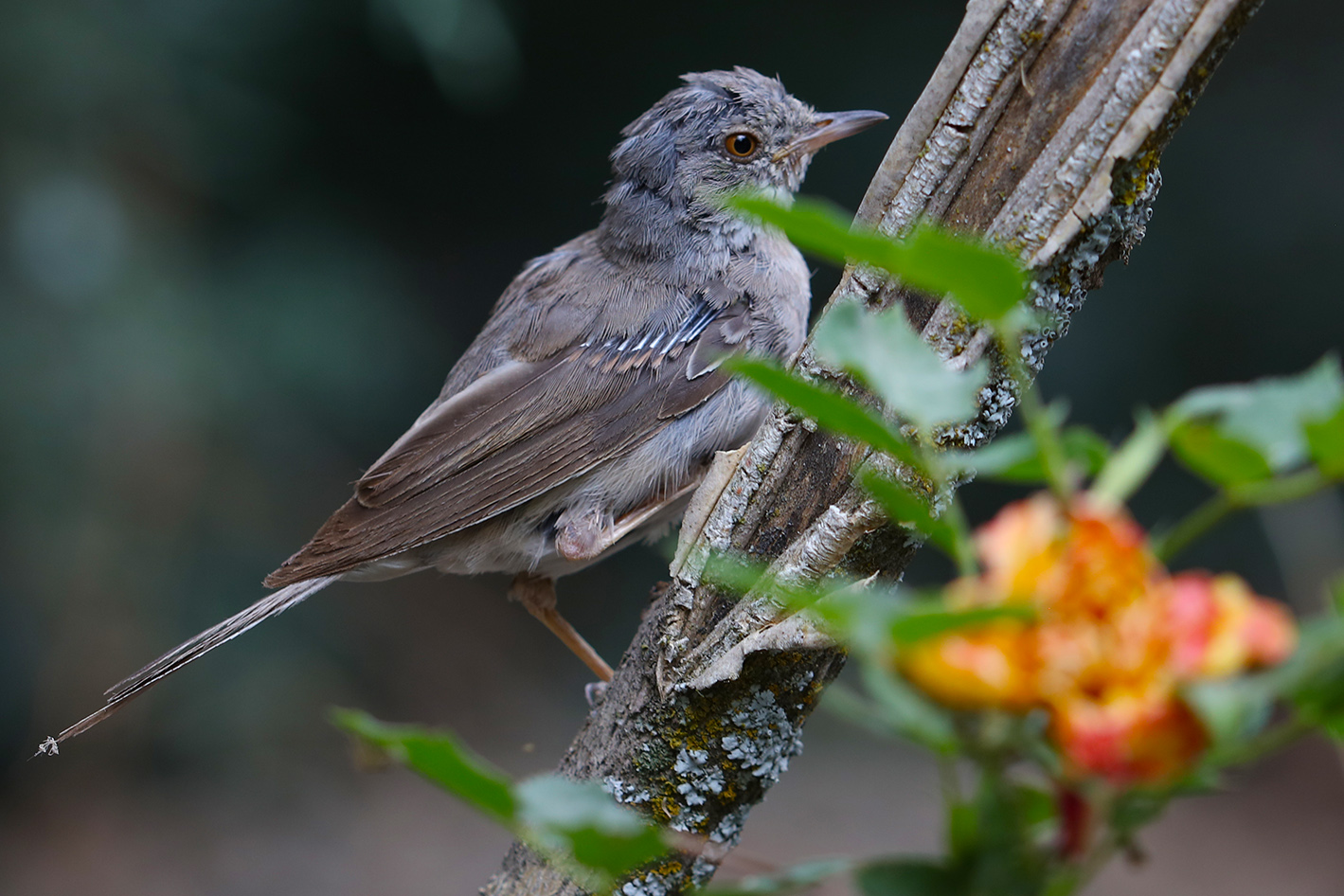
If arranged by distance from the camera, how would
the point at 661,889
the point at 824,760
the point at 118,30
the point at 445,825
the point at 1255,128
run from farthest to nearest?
the point at 824,760
the point at 445,825
the point at 1255,128
the point at 118,30
the point at 661,889

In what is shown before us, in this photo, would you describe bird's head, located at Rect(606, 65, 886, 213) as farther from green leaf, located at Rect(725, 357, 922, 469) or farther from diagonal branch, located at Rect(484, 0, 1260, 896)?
green leaf, located at Rect(725, 357, 922, 469)

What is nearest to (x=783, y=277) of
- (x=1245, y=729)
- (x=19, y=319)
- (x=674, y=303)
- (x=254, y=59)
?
(x=674, y=303)

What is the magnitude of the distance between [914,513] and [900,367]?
116 millimetres

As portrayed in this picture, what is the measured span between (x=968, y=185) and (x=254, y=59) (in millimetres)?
5070

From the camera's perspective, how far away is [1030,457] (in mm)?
606

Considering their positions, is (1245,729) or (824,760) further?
(824,760)

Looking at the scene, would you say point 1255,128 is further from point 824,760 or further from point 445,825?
point 445,825

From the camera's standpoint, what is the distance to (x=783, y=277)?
3.67 metres

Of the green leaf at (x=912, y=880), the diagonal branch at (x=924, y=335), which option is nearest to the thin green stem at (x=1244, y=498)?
the green leaf at (x=912, y=880)

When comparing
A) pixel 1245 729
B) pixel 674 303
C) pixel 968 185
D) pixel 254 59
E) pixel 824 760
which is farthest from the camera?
pixel 824 760

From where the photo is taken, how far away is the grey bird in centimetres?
339

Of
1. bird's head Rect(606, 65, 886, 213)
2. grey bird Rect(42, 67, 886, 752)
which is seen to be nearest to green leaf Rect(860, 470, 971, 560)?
grey bird Rect(42, 67, 886, 752)

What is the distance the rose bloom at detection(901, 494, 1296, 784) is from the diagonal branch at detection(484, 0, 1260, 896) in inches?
54.2

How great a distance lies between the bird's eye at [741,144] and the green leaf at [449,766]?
11.2 feet
